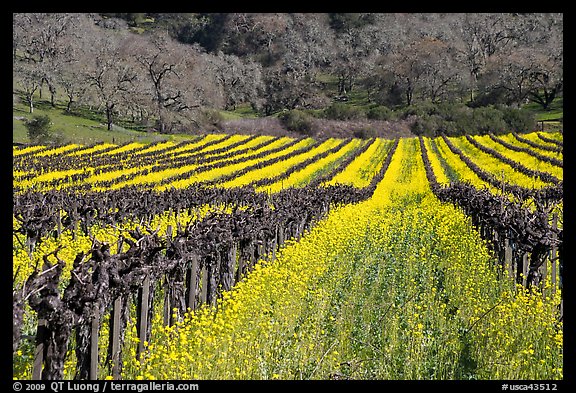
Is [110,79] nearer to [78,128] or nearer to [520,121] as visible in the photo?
Answer: [78,128]

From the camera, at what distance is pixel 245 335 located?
1098cm

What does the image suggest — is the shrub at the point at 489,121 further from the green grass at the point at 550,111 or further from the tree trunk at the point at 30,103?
the tree trunk at the point at 30,103

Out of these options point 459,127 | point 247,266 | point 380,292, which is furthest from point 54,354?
point 459,127

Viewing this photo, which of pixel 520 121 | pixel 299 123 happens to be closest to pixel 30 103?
pixel 299 123

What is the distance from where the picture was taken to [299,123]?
98.7 meters

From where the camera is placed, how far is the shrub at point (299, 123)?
98438 millimetres

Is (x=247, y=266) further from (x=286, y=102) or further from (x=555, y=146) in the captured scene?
(x=286, y=102)

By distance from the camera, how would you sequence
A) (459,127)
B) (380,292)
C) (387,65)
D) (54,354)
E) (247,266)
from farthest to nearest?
(387,65)
(459,127)
(247,266)
(380,292)
(54,354)

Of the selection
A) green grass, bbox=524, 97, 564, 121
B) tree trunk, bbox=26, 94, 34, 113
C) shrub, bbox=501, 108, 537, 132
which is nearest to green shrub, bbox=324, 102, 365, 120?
shrub, bbox=501, 108, 537, 132

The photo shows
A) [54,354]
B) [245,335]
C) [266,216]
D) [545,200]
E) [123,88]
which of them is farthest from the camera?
[123,88]

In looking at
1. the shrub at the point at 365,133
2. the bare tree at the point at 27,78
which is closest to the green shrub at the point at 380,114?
the shrub at the point at 365,133

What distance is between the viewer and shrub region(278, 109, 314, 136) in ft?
323

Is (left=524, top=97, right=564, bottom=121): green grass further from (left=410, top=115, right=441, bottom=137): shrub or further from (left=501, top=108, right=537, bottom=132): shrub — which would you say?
(left=410, top=115, right=441, bottom=137): shrub
